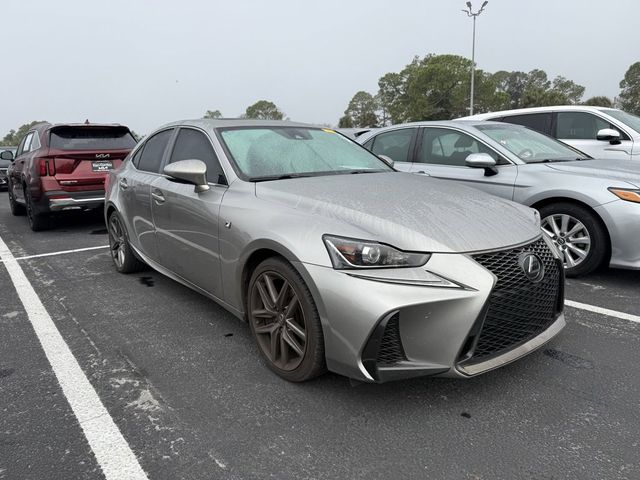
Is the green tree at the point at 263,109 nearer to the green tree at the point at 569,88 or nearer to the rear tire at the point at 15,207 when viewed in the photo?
the green tree at the point at 569,88

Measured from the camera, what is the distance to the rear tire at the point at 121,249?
4725mm

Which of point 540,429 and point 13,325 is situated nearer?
point 540,429

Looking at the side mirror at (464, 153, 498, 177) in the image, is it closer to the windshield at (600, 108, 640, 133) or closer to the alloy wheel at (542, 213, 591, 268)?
the alloy wheel at (542, 213, 591, 268)

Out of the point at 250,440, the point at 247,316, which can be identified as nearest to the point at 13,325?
the point at 247,316

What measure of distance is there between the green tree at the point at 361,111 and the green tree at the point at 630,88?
3969 centimetres

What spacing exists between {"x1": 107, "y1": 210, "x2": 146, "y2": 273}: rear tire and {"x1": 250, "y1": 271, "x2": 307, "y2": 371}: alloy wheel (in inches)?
94.1

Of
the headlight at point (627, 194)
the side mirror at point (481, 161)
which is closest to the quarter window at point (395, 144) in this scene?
the side mirror at point (481, 161)

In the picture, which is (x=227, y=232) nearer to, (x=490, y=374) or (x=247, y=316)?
(x=247, y=316)

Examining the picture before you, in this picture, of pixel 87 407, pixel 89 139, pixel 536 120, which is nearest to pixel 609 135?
A: pixel 536 120

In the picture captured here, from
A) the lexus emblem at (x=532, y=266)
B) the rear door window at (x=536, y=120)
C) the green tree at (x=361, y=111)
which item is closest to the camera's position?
the lexus emblem at (x=532, y=266)

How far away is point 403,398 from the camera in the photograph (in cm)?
251

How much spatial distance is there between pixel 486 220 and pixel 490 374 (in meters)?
0.86

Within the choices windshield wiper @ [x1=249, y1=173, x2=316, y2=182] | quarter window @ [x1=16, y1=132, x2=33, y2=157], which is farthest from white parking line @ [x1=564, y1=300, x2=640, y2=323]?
quarter window @ [x1=16, y1=132, x2=33, y2=157]

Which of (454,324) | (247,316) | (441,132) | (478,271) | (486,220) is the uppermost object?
(441,132)
